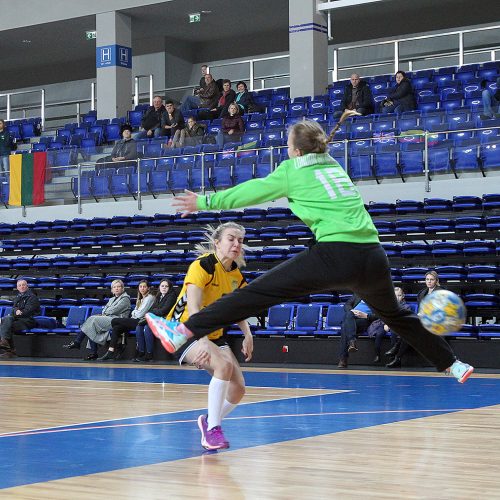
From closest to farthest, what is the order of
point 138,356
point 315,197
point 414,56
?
point 315,197
point 138,356
point 414,56

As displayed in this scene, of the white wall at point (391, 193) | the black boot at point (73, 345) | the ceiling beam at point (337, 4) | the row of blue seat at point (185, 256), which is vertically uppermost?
the ceiling beam at point (337, 4)

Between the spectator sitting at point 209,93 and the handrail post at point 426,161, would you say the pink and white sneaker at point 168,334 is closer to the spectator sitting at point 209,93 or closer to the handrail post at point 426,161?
the handrail post at point 426,161

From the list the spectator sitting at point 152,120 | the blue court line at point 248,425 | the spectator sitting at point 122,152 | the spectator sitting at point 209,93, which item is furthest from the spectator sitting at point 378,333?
the spectator sitting at point 209,93

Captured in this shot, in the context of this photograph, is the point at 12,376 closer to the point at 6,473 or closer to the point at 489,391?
the point at 489,391

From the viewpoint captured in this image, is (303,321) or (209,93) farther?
(209,93)

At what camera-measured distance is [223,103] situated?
23.7 m

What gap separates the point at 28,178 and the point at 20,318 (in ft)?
16.6

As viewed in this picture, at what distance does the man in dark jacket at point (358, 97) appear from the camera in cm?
2067

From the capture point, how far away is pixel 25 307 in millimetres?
18469

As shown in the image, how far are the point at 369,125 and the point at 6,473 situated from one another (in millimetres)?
14426

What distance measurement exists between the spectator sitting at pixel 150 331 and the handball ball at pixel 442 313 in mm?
10826

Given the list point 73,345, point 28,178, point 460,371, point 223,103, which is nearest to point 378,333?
point 73,345

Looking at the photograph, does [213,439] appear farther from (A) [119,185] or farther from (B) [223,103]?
(B) [223,103]

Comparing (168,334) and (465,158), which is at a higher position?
(465,158)
